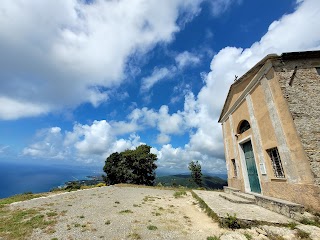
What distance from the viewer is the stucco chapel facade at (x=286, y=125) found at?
285 inches

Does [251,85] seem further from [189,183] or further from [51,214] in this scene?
[189,183]

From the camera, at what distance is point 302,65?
29.2 feet

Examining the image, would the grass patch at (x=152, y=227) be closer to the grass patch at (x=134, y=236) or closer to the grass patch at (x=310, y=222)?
the grass patch at (x=134, y=236)

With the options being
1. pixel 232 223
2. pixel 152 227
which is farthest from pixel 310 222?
pixel 152 227

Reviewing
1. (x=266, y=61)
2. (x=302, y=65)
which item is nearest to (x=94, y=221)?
(x=266, y=61)

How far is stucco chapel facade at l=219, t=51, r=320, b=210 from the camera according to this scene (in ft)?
23.7

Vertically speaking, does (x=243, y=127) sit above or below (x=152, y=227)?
above

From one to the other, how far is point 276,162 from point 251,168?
3.35 meters

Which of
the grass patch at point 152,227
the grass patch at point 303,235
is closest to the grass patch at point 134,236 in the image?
the grass patch at point 152,227

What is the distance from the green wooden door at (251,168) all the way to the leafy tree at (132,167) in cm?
2496

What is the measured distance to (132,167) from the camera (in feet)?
119

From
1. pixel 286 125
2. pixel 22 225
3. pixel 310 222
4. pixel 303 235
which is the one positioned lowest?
pixel 22 225

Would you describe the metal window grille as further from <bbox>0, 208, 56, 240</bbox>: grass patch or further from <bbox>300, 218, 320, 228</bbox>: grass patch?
<bbox>0, 208, 56, 240</bbox>: grass patch

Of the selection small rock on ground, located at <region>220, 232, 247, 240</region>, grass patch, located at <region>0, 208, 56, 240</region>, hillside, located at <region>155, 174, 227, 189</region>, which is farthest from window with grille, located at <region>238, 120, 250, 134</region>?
hillside, located at <region>155, 174, 227, 189</region>
